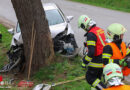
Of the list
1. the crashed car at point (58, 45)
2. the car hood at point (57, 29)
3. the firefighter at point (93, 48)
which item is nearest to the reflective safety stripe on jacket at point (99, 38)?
the firefighter at point (93, 48)

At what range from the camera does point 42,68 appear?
5.99m

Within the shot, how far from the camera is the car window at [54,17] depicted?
7618 mm

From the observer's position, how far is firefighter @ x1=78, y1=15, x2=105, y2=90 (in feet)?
14.4

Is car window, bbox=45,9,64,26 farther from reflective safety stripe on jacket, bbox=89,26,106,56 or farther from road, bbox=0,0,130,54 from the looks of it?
reflective safety stripe on jacket, bbox=89,26,106,56

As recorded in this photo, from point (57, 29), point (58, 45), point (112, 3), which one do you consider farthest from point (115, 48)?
point (112, 3)

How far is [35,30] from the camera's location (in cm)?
575

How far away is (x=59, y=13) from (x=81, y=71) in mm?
2798

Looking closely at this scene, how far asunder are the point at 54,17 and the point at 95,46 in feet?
11.8

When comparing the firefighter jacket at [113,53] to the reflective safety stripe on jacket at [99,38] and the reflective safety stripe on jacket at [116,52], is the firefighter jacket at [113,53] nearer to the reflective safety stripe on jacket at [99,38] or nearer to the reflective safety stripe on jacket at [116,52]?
the reflective safety stripe on jacket at [116,52]

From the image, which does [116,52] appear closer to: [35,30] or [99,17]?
[35,30]

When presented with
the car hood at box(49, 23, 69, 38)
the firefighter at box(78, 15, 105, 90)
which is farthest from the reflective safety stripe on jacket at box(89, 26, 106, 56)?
the car hood at box(49, 23, 69, 38)

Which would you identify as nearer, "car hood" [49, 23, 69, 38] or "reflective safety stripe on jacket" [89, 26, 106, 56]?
"reflective safety stripe on jacket" [89, 26, 106, 56]

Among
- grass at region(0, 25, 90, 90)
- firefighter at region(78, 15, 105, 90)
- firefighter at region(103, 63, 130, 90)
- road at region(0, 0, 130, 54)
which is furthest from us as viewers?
road at region(0, 0, 130, 54)

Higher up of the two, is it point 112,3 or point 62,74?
point 112,3
